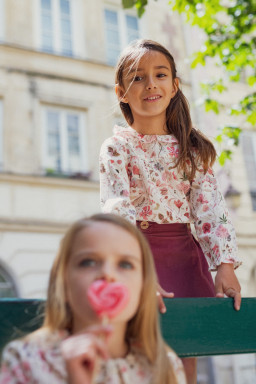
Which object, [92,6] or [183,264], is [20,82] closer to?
[92,6]

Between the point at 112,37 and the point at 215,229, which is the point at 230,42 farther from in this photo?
the point at 112,37

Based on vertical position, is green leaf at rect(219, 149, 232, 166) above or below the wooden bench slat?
above

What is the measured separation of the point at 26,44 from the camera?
10.5 metres

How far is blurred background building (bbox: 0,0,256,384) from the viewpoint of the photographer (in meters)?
9.45

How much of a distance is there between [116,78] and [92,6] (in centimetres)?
1002

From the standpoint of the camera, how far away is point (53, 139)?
1009 cm

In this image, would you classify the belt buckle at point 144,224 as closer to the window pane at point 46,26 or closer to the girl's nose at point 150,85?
the girl's nose at point 150,85

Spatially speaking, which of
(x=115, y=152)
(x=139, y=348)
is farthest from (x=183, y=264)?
(x=139, y=348)

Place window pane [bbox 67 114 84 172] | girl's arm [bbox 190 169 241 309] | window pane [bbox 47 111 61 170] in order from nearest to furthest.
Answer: girl's arm [bbox 190 169 241 309] → window pane [bbox 47 111 61 170] → window pane [bbox 67 114 84 172]

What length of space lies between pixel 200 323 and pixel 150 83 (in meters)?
1.07

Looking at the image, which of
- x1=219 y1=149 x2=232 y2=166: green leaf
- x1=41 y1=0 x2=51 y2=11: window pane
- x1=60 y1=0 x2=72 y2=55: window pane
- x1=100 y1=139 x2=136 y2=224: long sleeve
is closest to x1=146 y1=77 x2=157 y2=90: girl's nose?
x1=100 y1=139 x2=136 y2=224: long sleeve

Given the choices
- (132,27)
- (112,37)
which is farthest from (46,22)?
(132,27)

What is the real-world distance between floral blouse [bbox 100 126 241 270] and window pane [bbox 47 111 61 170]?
783cm

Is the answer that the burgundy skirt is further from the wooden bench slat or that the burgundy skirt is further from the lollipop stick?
the lollipop stick
